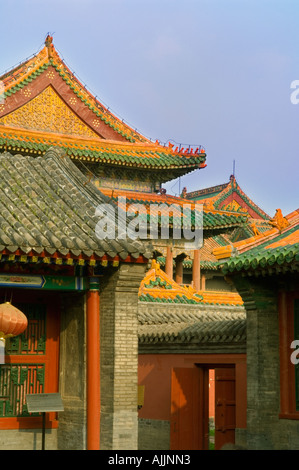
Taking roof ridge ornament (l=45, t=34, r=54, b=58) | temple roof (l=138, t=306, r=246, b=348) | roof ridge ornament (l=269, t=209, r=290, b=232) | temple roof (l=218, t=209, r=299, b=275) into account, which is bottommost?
temple roof (l=138, t=306, r=246, b=348)

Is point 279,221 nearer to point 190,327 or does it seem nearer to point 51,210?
point 190,327

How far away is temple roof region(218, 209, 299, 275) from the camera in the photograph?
13.4 m

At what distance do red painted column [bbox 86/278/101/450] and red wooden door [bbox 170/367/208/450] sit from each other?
5.19m

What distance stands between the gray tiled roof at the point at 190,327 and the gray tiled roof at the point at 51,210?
15.0 feet

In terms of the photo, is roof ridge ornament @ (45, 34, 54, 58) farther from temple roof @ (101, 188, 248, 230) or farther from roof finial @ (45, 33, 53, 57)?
temple roof @ (101, 188, 248, 230)

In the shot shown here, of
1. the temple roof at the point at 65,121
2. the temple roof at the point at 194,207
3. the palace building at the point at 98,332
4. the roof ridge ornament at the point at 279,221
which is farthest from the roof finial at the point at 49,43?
the roof ridge ornament at the point at 279,221

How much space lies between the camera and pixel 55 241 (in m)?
11.8

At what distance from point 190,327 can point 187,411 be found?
210 cm

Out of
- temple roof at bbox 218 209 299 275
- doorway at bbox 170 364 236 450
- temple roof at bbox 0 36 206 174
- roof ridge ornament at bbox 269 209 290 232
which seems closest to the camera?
temple roof at bbox 218 209 299 275

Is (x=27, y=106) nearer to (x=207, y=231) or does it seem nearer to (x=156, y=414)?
(x=207, y=231)

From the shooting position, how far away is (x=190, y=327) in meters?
18.6

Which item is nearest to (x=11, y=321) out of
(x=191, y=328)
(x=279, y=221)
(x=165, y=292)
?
(x=279, y=221)

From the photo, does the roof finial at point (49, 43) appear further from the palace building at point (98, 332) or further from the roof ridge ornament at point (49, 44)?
the palace building at point (98, 332)

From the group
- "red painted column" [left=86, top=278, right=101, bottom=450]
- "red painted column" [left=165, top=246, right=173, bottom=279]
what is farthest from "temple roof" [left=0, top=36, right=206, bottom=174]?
"red painted column" [left=86, top=278, right=101, bottom=450]
